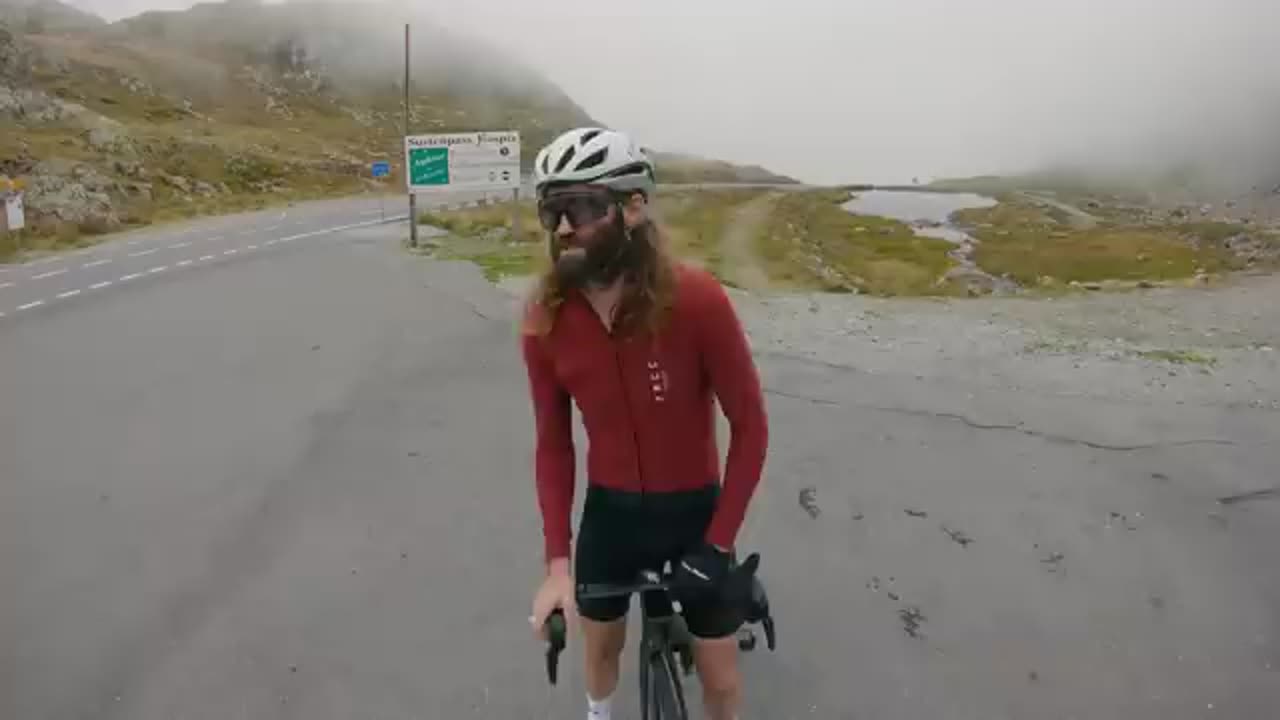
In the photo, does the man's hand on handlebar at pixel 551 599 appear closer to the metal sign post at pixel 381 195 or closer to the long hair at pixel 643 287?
the long hair at pixel 643 287

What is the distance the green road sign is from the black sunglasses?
20829 mm

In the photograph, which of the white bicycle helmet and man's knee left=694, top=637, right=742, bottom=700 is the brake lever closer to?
man's knee left=694, top=637, right=742, bottom=700

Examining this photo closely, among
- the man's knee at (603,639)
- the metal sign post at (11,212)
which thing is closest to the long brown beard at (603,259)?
the man's knee at (603,639)

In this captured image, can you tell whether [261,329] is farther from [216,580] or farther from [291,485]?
[216,580]

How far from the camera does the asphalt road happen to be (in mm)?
3811

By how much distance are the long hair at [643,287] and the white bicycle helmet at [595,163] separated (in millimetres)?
141

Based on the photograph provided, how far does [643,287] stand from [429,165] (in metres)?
21.2

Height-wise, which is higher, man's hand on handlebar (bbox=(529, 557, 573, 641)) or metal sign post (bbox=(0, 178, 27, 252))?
man's hand on handlebar (bbox=(529, 557, 573, 641))

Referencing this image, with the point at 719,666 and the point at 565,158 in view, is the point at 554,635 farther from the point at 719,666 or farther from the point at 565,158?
the point at 565,158

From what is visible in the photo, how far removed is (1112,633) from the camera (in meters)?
4.20

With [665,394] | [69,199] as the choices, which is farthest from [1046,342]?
[69,199]

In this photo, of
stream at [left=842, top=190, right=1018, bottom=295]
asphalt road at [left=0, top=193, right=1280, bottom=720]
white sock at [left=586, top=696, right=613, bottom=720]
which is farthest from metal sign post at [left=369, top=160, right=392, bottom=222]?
white sock at [left=586, top=696, right=613, bottom=720]

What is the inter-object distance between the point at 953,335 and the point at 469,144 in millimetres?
15544

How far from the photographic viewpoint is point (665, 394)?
8.47ft
